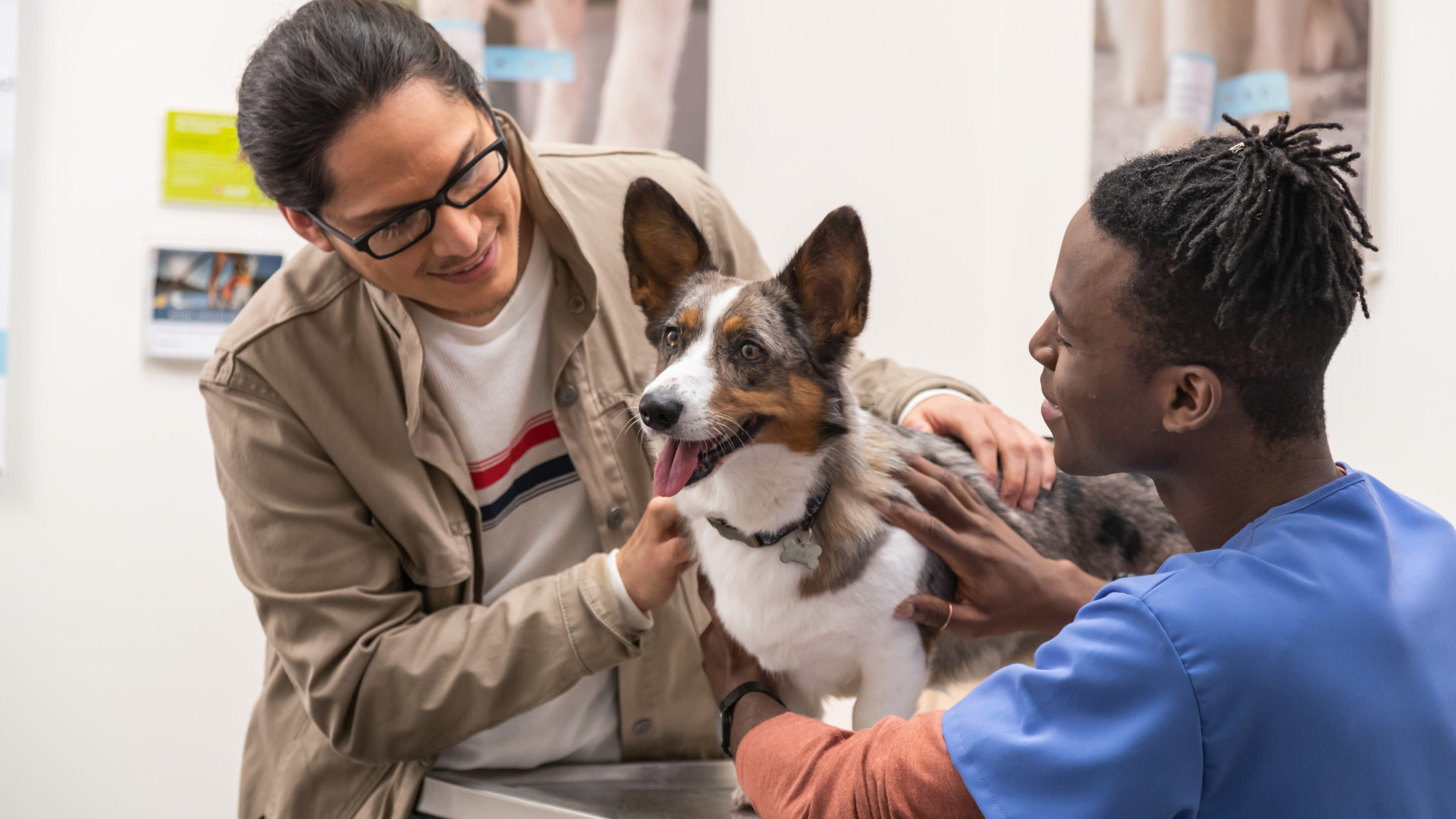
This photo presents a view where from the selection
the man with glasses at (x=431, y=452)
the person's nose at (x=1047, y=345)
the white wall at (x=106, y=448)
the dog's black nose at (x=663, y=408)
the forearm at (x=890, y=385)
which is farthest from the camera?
the white wall at (x=106, y=448)

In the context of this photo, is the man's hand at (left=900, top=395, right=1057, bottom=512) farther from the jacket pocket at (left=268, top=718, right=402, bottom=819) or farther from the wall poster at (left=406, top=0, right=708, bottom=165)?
the wall poster at (left=406, top=0, right=708, bottom=165)

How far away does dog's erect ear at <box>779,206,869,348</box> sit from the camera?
4.24 feet

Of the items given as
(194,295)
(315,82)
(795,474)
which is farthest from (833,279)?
(194,295)

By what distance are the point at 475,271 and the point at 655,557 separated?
49cm

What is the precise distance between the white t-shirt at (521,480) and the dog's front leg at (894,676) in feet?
1.78

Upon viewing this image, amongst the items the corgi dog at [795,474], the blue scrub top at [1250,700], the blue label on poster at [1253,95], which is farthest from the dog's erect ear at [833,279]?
the blue label on poster at [1253,95]

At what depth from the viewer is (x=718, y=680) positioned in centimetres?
140

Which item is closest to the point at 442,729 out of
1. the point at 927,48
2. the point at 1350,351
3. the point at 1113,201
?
the point at 1113,201

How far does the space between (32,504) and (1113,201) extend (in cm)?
279

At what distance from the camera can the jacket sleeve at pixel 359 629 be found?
142cm

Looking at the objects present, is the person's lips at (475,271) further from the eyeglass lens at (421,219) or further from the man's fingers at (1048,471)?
the man's fingers at (1048,471)

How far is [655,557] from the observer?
4.58ft

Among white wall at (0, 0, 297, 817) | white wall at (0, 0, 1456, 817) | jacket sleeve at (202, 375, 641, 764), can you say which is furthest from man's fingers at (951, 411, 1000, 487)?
white wall at (0, 0, 297, 817)

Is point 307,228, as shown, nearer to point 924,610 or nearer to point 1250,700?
point 924,610
